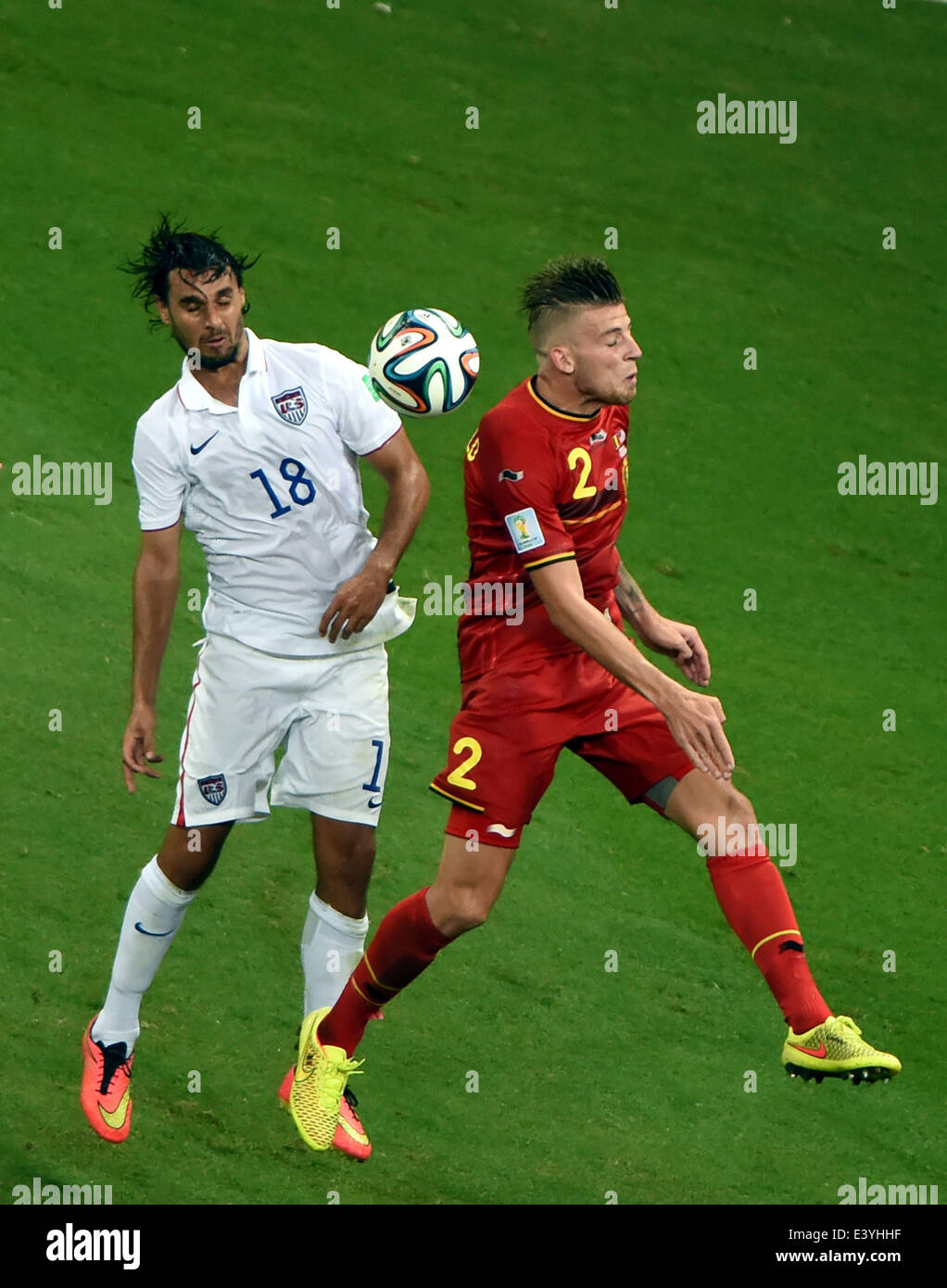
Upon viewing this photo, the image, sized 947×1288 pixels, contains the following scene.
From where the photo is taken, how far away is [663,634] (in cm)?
470

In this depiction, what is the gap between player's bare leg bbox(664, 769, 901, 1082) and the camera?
397 cm

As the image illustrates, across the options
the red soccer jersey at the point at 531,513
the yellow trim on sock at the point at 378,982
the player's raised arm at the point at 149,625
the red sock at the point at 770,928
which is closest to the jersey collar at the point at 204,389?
the player's raised arm at the point at 149,625

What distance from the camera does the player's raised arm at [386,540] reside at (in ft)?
14.8

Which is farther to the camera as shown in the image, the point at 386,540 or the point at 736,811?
the point at 386,540

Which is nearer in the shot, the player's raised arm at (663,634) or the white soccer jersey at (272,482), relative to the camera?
the white soccer jersey at (272,482)

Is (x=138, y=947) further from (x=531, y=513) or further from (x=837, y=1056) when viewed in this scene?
(x=837, y=1056)

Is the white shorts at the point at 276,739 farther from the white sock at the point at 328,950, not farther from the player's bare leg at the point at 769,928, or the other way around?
the player's bare leg at the point at 769,928

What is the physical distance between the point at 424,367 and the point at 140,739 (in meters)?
1.34

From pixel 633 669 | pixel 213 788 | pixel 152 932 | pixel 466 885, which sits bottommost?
pixel 152 932

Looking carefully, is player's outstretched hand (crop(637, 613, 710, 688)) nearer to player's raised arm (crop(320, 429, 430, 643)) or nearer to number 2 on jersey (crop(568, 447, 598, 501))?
number 2 on jersey (crop(568, 447, 598, 501))

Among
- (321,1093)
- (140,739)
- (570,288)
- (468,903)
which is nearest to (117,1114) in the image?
(321,1093)

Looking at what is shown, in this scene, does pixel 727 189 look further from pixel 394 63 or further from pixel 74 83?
pixel 74 83

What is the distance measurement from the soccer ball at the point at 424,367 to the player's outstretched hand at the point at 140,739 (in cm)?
118

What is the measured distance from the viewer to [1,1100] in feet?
15.8
